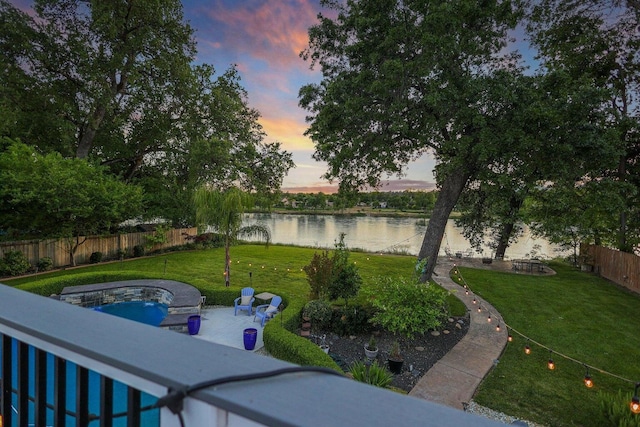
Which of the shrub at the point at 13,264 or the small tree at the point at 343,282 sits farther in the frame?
the shrub at the point at 13,264

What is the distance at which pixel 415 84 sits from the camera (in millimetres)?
10477

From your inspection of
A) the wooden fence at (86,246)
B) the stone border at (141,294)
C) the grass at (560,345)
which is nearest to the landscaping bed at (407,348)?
the grass at (560,345)

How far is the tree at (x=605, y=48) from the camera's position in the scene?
46.6 feet

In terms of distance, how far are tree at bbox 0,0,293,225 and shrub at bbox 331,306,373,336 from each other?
13.8m

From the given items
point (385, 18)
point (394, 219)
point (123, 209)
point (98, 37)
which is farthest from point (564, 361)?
point (394, 219)

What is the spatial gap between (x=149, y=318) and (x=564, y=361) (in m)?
12.9

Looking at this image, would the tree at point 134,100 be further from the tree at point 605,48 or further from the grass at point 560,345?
the grass at point 560,345

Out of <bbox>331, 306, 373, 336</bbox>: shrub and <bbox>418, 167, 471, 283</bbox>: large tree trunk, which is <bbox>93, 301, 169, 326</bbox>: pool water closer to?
<bbox>331, 306, 373, 336</bbox>: shrub

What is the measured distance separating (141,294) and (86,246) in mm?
9014

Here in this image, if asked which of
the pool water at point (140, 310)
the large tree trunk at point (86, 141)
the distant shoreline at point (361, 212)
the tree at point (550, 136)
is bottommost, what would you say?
the pool water at point (140, 310)

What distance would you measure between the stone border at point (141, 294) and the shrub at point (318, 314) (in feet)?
12.4

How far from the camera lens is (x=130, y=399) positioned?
2.94 ft

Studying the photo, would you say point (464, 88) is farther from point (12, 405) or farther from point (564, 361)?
point (12, 405)

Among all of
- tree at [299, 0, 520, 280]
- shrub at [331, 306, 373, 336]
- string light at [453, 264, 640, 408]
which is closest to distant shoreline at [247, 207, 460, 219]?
string light at [453, 264, 640, 408]
